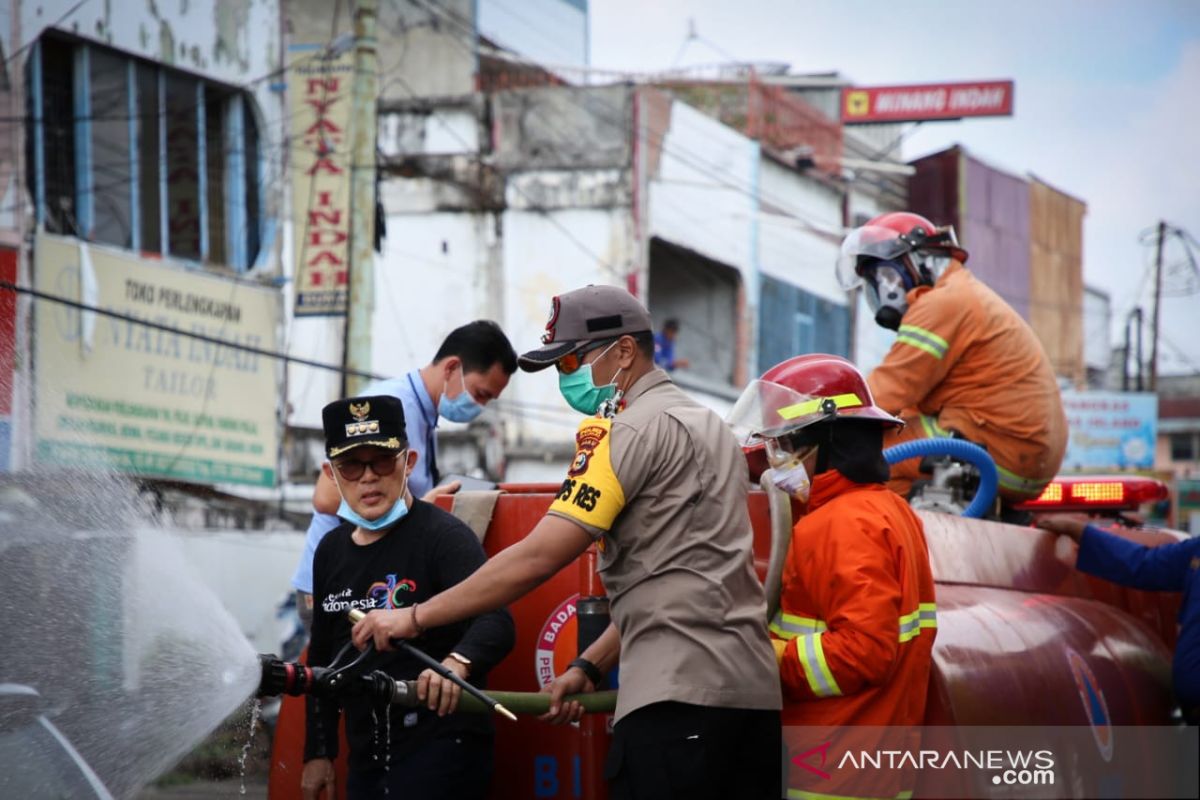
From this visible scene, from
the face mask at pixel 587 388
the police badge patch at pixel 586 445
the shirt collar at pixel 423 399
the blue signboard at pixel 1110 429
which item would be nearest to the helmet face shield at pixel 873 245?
the shirt collar at pixel 423 399

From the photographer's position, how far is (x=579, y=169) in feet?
90.2

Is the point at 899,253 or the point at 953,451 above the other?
the point at 899,253

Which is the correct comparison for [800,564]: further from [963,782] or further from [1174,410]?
[1174,410]

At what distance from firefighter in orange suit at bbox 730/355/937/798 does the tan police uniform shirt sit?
230 millimetres

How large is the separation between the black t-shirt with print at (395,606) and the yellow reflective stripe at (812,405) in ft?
3.45

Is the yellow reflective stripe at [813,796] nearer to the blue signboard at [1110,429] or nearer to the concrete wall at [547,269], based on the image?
the concrete wall at [547,269]

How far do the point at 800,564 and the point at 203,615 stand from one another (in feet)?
5.83

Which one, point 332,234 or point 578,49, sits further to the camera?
point 578,49

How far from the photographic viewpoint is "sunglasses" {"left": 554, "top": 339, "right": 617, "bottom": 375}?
424 centimetres

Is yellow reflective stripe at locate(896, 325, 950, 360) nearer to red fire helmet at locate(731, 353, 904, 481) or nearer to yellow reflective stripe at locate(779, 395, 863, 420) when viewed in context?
red fire helmet at locate(731, 353, 904, 481)

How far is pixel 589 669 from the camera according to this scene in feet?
14.2

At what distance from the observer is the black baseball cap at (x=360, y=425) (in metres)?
4.68

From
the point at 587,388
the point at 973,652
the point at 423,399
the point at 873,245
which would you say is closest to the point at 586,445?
the point at 587,388

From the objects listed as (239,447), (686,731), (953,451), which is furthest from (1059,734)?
(239,447)
